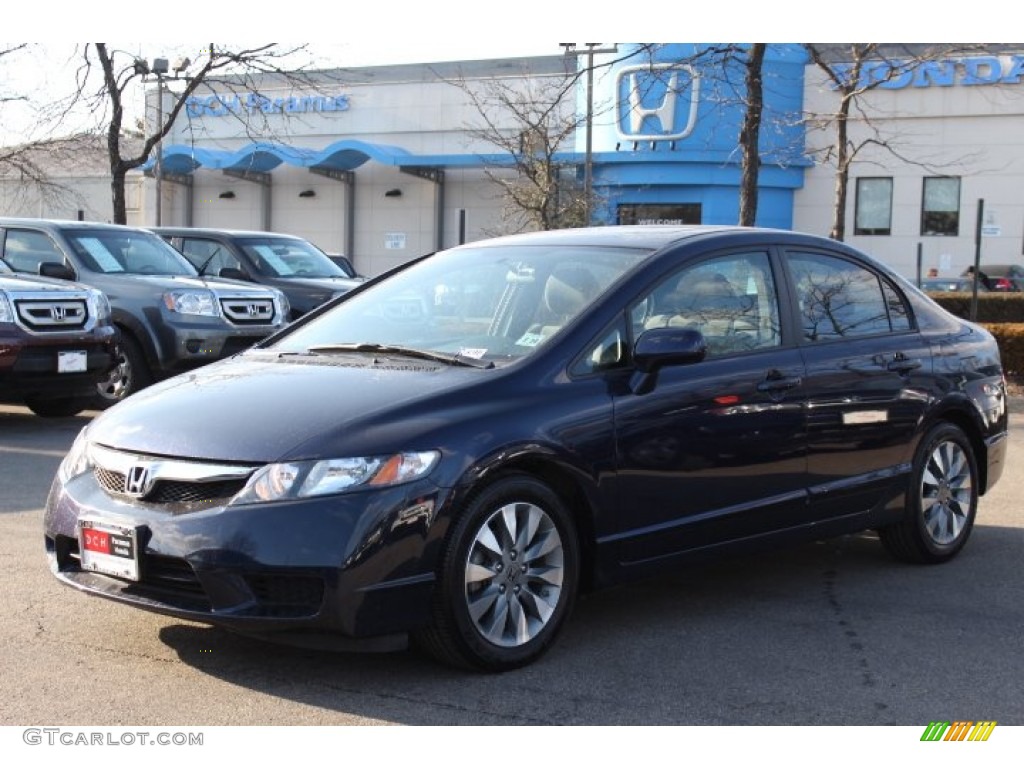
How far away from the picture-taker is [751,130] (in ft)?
49.6

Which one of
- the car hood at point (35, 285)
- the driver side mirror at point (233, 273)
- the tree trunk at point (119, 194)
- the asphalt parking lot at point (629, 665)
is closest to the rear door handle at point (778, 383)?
the asphalt parking lot at point (629, 665)

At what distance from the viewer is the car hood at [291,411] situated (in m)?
4.36

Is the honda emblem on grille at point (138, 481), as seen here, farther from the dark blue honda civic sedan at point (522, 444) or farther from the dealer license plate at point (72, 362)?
the dealer license plate at point (72, 362)

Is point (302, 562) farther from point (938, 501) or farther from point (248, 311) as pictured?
point (248, 311)

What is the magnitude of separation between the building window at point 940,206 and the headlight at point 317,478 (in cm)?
3734

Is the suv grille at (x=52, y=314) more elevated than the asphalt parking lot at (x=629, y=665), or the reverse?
the suv grille at (x=52, y=314)

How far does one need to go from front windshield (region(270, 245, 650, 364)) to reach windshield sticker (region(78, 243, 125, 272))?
7548mm

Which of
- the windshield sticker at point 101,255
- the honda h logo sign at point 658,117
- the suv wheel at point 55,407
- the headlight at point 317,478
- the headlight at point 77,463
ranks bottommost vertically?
the suv wheel at point 55,407

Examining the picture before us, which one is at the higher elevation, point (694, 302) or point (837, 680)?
point (694, 302)

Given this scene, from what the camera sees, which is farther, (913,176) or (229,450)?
(913,176)

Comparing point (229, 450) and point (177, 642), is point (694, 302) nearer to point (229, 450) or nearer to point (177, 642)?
point (229, 450)

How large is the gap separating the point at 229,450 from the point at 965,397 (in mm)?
3988

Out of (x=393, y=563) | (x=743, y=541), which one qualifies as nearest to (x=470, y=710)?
(x=393, y=563)

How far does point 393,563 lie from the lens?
427cm
